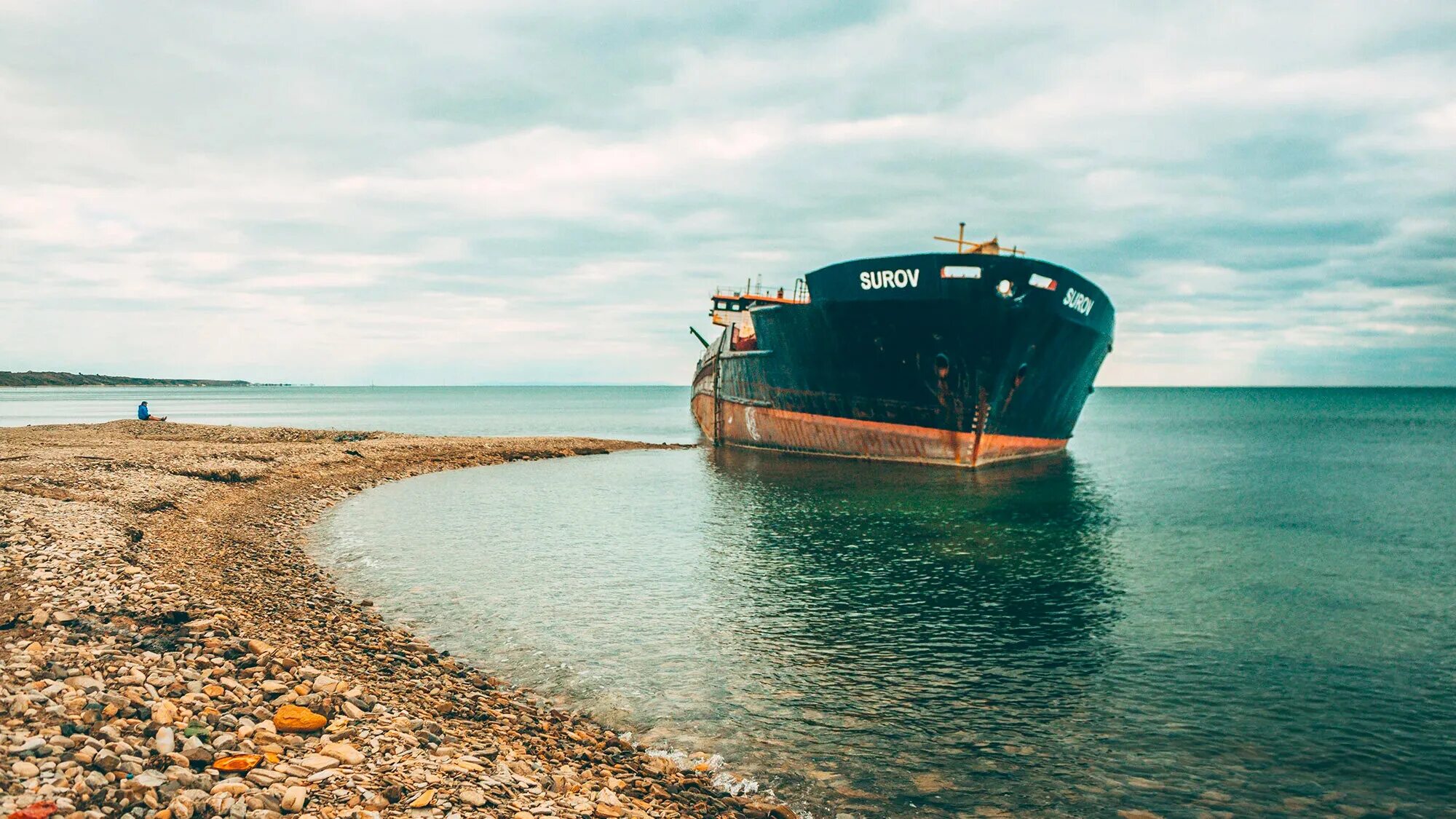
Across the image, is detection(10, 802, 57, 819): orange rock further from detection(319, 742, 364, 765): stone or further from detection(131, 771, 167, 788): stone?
detection(319, 742, 364, 765): stone

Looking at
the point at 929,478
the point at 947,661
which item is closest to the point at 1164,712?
the point at 947,661

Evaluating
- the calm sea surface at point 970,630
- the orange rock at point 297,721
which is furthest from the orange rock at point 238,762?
the calm sea surface at point 970,630

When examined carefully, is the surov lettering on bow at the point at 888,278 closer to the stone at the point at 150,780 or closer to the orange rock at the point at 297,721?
the orange rock at the point at 297,721

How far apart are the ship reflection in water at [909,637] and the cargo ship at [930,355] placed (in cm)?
738

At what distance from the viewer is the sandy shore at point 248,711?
574cm

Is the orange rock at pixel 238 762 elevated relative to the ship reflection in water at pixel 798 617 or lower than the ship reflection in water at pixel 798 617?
A: elevated

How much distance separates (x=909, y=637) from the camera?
41.8ft

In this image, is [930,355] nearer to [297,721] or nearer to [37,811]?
[297,721]

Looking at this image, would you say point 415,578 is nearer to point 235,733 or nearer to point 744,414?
point 235,733

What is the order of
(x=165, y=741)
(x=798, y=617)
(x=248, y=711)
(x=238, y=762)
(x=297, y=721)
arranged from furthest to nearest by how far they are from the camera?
1. (x=798, y=617)
2. (x=248, y=711)
3. (x=297, y=721)
4. (x=165, y=741)
5. (x=238, y=762)

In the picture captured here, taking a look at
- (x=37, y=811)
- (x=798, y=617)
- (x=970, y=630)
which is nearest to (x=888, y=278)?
(x=798, y=617)

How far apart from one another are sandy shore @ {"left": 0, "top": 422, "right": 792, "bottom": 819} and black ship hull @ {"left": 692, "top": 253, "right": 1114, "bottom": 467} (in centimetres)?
2353

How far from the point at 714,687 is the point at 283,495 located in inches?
864

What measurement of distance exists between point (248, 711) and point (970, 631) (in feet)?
33.5
